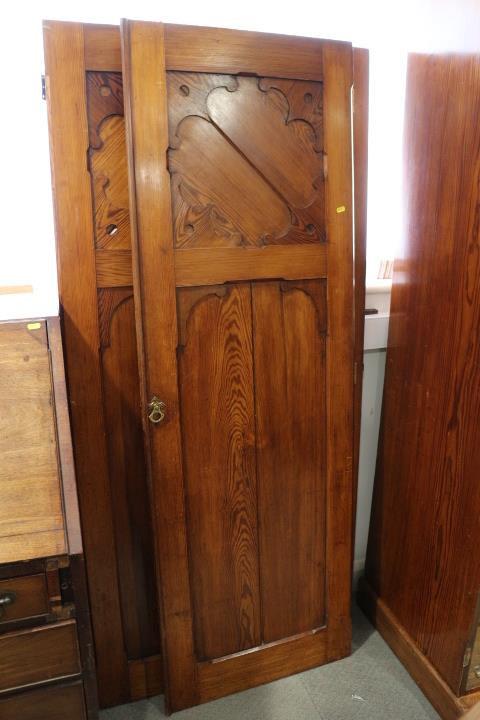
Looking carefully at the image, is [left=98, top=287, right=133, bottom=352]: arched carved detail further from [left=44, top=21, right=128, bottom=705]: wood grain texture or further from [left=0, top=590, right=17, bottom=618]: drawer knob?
[left=0, top=590, right=17, bottom=618]: drawer knob

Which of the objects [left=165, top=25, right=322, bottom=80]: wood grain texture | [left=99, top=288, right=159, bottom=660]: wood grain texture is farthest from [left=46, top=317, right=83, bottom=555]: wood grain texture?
[left=165, top=25, right=322, bottom=80]: wood grain texture

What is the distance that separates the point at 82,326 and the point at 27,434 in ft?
1.20

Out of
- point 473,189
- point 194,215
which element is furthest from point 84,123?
point 473,189

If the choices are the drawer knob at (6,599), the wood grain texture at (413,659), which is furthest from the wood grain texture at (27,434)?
the wood grain texture at (413,659)

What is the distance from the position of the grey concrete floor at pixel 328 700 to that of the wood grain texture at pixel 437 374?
134mm

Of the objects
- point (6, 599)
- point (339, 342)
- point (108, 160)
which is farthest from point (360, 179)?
point (6, 599)

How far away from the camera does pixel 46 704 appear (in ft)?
3.69

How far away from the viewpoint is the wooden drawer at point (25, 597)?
105 centimetres

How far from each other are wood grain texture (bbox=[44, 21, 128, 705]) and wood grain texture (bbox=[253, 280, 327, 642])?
43cm

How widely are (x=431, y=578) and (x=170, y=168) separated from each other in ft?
4.50

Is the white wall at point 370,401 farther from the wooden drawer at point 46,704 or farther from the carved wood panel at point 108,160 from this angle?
the wooden drawer at point 46,704

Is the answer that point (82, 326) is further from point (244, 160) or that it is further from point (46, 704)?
point (46, 704)

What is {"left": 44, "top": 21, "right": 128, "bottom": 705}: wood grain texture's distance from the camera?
1290 millimetres

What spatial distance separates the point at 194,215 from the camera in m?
1.38
